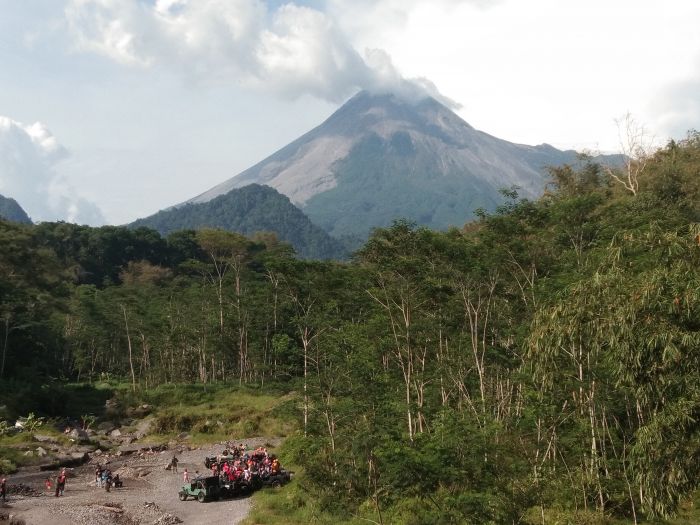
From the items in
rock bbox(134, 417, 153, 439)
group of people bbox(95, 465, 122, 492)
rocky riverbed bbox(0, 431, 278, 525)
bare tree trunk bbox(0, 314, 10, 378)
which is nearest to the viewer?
rocky riverbed bbox(0, 431, 278, 525)

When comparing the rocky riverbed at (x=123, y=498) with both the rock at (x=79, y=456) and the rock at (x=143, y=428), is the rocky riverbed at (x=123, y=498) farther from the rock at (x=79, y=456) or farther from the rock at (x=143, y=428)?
the rock at (x=143, y=428)

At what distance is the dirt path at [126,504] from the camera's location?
27.5m

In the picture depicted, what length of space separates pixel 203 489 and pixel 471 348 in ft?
55.6

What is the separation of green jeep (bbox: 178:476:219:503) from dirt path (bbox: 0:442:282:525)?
0.37m

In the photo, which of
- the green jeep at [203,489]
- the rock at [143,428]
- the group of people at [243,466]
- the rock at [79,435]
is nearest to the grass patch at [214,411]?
the rock at [143,428]

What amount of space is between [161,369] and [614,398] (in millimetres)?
55298

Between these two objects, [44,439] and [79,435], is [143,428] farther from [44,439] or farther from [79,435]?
[44,439]

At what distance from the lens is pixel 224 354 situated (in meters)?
64.2

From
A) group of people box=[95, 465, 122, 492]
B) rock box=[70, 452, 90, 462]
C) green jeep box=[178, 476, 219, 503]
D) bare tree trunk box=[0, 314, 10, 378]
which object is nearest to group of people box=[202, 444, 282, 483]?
green jeep box=[178, 476, 219, 503]

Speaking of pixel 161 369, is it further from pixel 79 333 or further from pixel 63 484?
pixel 63 484

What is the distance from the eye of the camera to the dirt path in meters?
27.5

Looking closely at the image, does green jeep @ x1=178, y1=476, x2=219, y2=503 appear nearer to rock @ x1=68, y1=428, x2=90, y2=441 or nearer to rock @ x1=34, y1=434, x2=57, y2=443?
rock @ x1=34, y1=434, x2=57, y2=443

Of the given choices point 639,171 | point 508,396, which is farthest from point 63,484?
point 639,171

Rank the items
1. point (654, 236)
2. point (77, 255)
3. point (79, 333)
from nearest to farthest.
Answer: point (654, 236)
point (79, 333)
point (77, 255)
